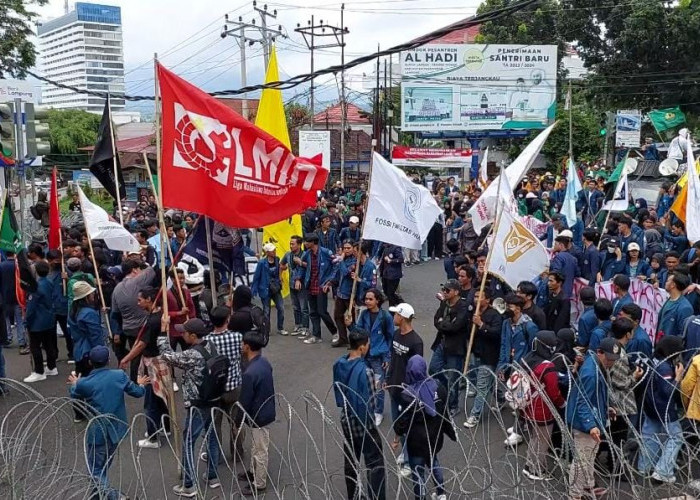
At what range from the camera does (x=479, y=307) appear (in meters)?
7.39

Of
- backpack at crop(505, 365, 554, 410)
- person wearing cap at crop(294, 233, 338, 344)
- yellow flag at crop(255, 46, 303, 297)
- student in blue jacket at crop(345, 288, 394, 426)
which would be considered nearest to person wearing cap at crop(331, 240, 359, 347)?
person wearing cap at crop(294, 233, 338, 344)

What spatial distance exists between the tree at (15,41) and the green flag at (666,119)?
2224cm

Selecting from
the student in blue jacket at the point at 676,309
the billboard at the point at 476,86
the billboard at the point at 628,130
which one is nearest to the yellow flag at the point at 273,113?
the student in blue jacket at the point at 676,309

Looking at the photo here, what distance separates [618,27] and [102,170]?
25715 millimetres

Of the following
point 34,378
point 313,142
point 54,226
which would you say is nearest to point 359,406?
point 34,378

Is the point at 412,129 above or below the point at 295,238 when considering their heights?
above

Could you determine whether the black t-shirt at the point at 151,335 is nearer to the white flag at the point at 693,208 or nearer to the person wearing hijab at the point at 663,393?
the person wearing hijab at the point at 663,393

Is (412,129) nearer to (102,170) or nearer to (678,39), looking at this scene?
(678,39)

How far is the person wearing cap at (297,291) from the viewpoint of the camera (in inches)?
428

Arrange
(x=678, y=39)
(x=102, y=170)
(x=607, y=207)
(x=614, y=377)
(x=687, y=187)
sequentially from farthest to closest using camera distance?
(x=678, y=39) → (x=607, y=207) → (x=102, y=170) → (x=687, y=187) → (x=614, y=377)

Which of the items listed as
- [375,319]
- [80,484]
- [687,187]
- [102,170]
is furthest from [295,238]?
[80,484]

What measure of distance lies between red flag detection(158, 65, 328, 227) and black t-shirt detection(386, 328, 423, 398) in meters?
1.78

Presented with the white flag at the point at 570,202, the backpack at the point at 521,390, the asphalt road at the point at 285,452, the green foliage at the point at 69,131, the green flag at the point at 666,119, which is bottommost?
the asphalt road at the point at 285,452

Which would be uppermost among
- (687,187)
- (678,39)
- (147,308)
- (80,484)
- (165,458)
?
(678,39)
